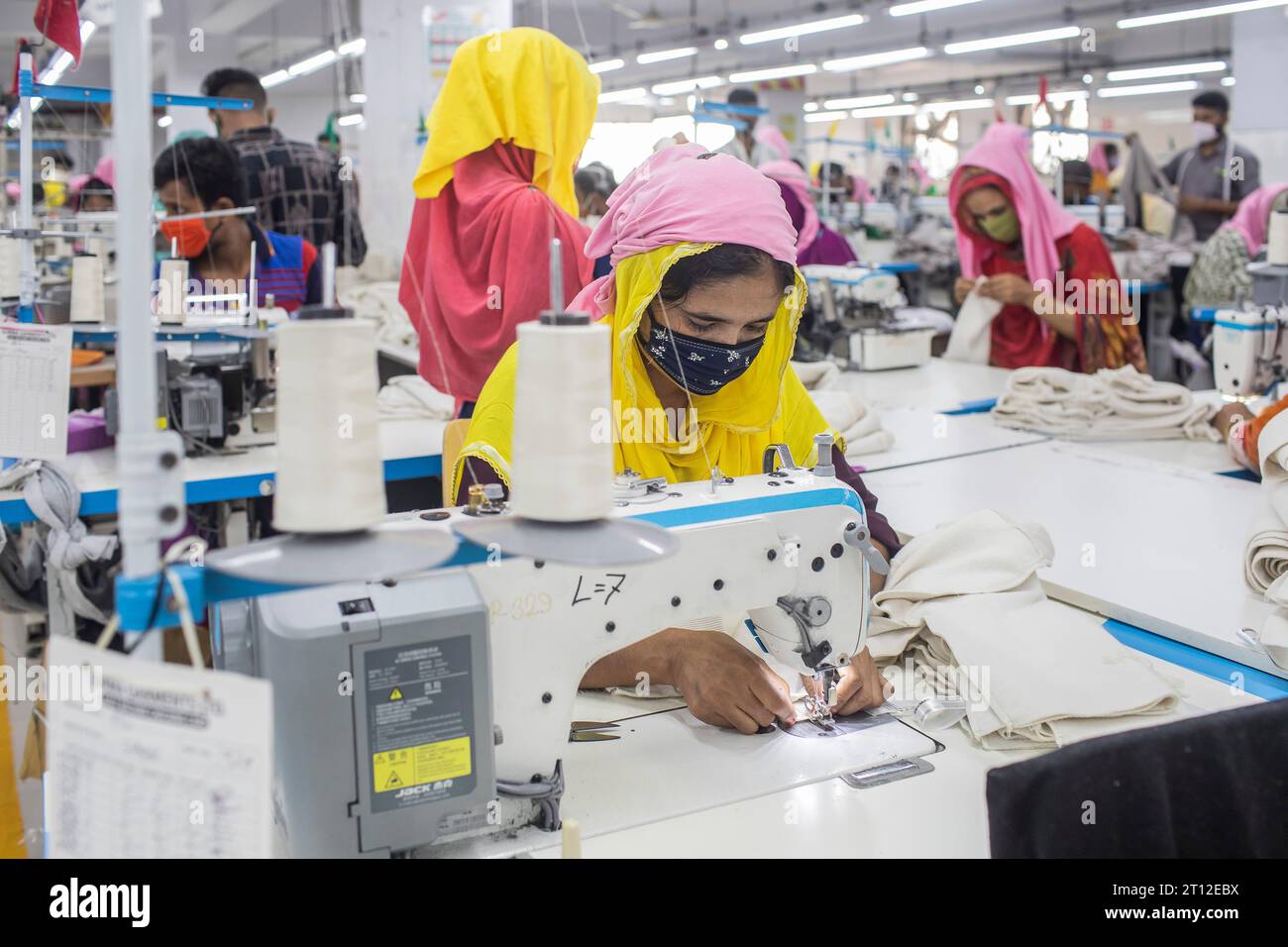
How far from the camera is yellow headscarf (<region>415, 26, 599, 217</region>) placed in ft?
A: 9.57

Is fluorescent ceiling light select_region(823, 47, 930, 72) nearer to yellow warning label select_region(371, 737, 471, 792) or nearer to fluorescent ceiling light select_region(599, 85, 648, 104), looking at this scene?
fluorescent ceiling light select_region(599, 85, 648, 104)

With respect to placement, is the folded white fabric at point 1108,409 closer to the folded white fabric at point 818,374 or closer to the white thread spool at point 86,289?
the folded white fabric at point 818,374

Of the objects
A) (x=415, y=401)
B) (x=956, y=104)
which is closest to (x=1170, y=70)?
(x=956, y=104)

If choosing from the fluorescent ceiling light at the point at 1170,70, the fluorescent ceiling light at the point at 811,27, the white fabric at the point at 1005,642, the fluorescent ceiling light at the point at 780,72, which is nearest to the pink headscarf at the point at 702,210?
the white fabric at the point at 1005,642

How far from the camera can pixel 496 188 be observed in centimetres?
293

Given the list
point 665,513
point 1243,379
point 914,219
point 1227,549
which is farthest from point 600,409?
point 914,219

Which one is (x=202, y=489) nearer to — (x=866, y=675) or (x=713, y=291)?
(x=713, y=291)

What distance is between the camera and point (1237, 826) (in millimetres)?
1240

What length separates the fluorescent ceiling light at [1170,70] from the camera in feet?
47.5

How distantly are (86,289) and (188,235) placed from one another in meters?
0.44

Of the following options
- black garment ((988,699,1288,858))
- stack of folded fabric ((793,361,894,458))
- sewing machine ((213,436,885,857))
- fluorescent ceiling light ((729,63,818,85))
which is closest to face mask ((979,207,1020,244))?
stack of folded fabric ((793,361,894,458))

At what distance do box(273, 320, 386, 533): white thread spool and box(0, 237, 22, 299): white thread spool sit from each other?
2.37 meters

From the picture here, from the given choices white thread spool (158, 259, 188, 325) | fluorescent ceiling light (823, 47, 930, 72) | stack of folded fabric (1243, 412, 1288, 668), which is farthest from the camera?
fluorescent ceiling light (823, 47, 930, 72)

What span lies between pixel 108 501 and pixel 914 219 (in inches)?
357
